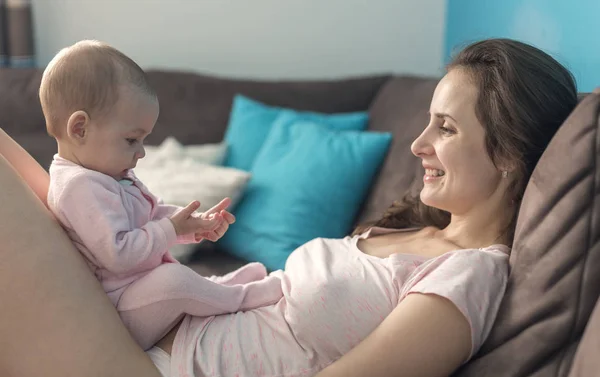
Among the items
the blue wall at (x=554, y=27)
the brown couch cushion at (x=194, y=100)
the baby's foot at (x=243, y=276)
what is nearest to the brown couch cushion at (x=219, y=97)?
the brown couch cushion at (x=194, y=100)

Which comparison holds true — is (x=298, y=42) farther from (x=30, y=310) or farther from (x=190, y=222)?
(x=30, y=310)

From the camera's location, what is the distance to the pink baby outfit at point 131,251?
1.39 m

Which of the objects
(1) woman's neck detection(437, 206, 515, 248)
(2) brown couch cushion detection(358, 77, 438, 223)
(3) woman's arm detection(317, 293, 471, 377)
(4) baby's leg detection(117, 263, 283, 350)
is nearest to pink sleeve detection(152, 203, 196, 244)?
(4) baby's leg detection(117, 263, 283, 350)

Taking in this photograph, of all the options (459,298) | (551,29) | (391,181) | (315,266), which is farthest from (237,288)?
(551,29)

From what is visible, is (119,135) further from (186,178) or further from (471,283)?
(186,178)

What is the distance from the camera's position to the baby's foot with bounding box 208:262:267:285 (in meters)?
1.67

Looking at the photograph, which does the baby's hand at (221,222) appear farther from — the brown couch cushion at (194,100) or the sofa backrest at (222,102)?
the brown couch cushion at (194,100)

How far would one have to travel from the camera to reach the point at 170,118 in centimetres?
298

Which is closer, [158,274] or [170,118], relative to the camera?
[158,274]

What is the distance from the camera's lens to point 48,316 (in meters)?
1.31

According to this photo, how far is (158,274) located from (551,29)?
5.09 ft

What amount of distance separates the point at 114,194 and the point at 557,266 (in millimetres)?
786

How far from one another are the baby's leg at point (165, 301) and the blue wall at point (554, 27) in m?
0.80

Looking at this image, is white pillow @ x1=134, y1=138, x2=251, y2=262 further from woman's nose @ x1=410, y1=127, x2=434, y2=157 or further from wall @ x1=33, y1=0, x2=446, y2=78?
woman's nose @ x1=410, y1=127, x2=434, y2=157
